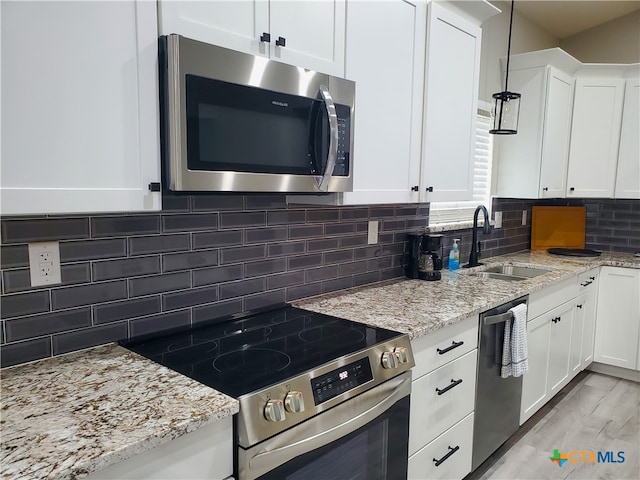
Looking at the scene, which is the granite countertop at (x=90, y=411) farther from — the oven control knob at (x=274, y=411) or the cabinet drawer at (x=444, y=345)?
the cabinet drawer at (x=444, y=345)

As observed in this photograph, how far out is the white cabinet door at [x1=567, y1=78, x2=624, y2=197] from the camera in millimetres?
3766

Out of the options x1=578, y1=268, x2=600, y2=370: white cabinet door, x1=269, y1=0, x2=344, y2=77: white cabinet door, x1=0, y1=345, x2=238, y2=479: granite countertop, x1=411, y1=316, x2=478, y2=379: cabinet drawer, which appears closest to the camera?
x1=0, y1=345, x2=238, y2=479: granite countertop

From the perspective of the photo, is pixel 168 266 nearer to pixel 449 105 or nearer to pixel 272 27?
pixel 272 27

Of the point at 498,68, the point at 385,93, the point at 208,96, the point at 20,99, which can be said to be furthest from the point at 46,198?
the point at 498,68

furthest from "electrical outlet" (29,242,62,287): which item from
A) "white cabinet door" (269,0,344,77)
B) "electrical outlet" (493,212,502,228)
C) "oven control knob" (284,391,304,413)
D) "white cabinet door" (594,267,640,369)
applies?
"white cabinet door" (594,267,640,369)

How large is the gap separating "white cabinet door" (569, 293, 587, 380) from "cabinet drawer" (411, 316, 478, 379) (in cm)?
156

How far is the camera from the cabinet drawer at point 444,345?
182 centimetres

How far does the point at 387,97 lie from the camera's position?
207 centimetres

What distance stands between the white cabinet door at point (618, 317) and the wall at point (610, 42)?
1.87 meters

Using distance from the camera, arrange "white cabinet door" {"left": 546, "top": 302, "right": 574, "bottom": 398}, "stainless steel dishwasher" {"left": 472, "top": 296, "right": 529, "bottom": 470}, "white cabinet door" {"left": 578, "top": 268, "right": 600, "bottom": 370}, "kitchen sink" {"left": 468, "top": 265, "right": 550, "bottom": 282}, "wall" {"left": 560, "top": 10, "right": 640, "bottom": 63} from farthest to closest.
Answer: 1. "wall" {"left": 560, "top": 10, "right": 640, "bottom": 63}
2. "white cabinet door" {"left": 578, "top": 268, "right": 600, "bottom": 370}
3. "kitchen sink" {"left": 468, "top": 265, "right": 550, "bottom": 282}
4. "white cabinet door" {"left": 546, "top": 302, "right": 574, "bottom": 398}
5. "stainless steel dishwasher" {"left": 472, "top": 296, "right": 529, "bottom": 470}

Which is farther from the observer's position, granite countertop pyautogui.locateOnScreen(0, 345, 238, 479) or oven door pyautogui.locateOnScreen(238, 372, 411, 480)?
oven door pyautogui.locateOnScreen(238, 372, 411, 480)

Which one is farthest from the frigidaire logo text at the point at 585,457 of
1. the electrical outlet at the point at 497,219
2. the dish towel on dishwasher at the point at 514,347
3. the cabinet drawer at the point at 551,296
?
the electrical outlet at the point at 497,219

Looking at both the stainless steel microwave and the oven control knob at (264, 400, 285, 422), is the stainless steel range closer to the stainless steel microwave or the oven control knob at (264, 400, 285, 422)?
the oven control knob at (264, 400, 285, 422)

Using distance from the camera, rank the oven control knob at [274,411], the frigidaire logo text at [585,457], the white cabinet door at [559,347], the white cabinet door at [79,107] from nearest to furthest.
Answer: the white cabinet door at [79,107] < the oven control knob at [274,411] < the frigidaire logo text at [585,457] < the white cabinet door at [559,347]
